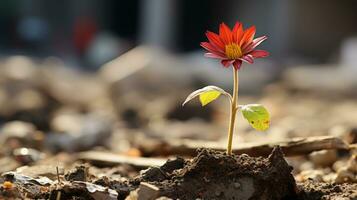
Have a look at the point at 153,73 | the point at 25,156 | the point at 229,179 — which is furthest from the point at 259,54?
the point at 153,73

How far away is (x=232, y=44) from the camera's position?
2.90 meters

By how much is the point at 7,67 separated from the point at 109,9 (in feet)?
25.6

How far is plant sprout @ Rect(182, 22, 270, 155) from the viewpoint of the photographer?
9.38 feet

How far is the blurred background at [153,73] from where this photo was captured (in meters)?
7.01

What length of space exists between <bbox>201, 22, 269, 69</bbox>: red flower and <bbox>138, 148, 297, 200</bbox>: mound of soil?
379 millimetres

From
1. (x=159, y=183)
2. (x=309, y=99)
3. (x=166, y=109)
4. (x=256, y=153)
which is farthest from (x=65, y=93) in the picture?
(x=159, y=183)

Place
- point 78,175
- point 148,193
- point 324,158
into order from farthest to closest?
point 324,158 → point 78,175 → point 148,193

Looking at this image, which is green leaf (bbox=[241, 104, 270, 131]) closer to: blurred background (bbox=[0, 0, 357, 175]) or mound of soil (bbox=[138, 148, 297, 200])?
mound of soil (bbox=[138, 148, 297, 200])

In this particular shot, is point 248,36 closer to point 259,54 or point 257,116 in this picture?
point 259,54

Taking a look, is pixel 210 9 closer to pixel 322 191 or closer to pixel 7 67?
pixel 7 67

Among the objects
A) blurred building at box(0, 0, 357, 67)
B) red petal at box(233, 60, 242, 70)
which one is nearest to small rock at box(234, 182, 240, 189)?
red petal at box(233, 60, 242, 70)

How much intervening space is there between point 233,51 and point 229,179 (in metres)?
0.49

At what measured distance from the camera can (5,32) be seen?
2125cm

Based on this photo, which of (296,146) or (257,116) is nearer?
(257,116)
